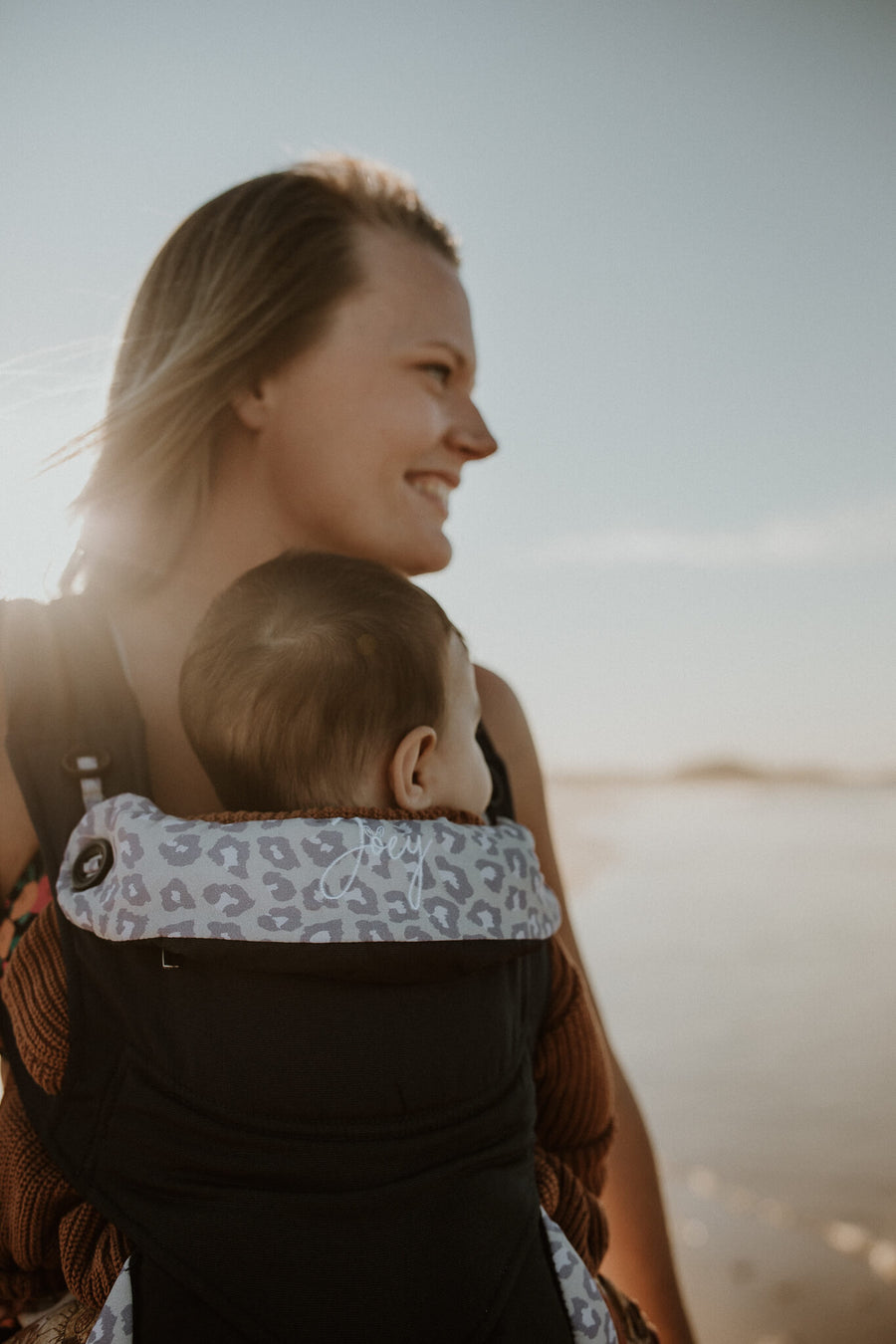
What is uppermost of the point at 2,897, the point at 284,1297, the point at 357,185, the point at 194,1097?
the point at 357,185

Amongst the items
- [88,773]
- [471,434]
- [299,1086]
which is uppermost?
[471,434]

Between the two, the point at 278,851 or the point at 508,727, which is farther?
the point at 508,727

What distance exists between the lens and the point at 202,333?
1978 mm

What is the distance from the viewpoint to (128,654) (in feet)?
5.26

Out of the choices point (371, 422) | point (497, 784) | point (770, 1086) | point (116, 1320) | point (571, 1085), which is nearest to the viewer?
point (116, 1320)

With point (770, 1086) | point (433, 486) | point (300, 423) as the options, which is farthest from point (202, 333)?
point (770, 1086)

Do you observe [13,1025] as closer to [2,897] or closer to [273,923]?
[2,897]

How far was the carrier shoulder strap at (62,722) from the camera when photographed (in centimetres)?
134

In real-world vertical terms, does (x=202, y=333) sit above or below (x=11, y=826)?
above

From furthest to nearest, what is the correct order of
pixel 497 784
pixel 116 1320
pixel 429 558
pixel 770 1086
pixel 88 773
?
pixel 770 1086, pixel 429 558, pixel 497 784, pixel 88 773, pixel 116 1320

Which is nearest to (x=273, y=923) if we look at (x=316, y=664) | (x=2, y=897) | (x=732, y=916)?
(x=316, y=664)

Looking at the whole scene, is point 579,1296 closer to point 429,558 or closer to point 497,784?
point 497,784

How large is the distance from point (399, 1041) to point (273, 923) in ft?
0.75

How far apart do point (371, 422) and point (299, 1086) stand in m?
1.32
